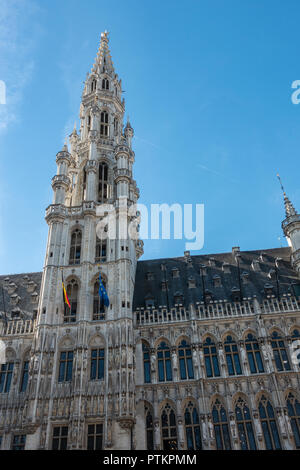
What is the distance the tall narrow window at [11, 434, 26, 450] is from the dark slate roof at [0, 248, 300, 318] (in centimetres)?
1138

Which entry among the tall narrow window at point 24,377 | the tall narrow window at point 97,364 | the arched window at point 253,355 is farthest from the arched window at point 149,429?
the tall narrow window at point 24,377

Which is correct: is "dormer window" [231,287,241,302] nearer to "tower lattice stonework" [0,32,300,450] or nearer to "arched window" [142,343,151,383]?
"tower lattice stonework" [0,32,300,450]

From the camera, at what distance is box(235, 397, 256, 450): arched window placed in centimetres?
3148

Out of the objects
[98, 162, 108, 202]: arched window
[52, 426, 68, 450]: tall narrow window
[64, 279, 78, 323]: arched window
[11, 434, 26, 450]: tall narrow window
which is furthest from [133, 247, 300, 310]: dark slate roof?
[11, 434, 26, 450]: tall narrow window

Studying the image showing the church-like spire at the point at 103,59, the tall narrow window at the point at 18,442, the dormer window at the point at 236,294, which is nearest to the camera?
the tall narrow window at the point at 18,442

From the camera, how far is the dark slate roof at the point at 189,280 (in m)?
41.2

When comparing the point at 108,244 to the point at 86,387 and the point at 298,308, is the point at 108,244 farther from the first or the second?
the point at 298,308

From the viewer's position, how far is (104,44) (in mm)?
66375

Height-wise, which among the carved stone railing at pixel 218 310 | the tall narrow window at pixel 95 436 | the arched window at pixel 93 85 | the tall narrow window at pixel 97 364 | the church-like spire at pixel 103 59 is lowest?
the tall narrow window at pixel 95 436

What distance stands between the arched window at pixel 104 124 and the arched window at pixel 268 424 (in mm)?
36765

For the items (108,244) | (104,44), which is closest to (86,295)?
(108,244)

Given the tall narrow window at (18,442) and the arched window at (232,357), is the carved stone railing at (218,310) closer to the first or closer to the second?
the arched window at (232,357)

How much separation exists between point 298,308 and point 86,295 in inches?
767
